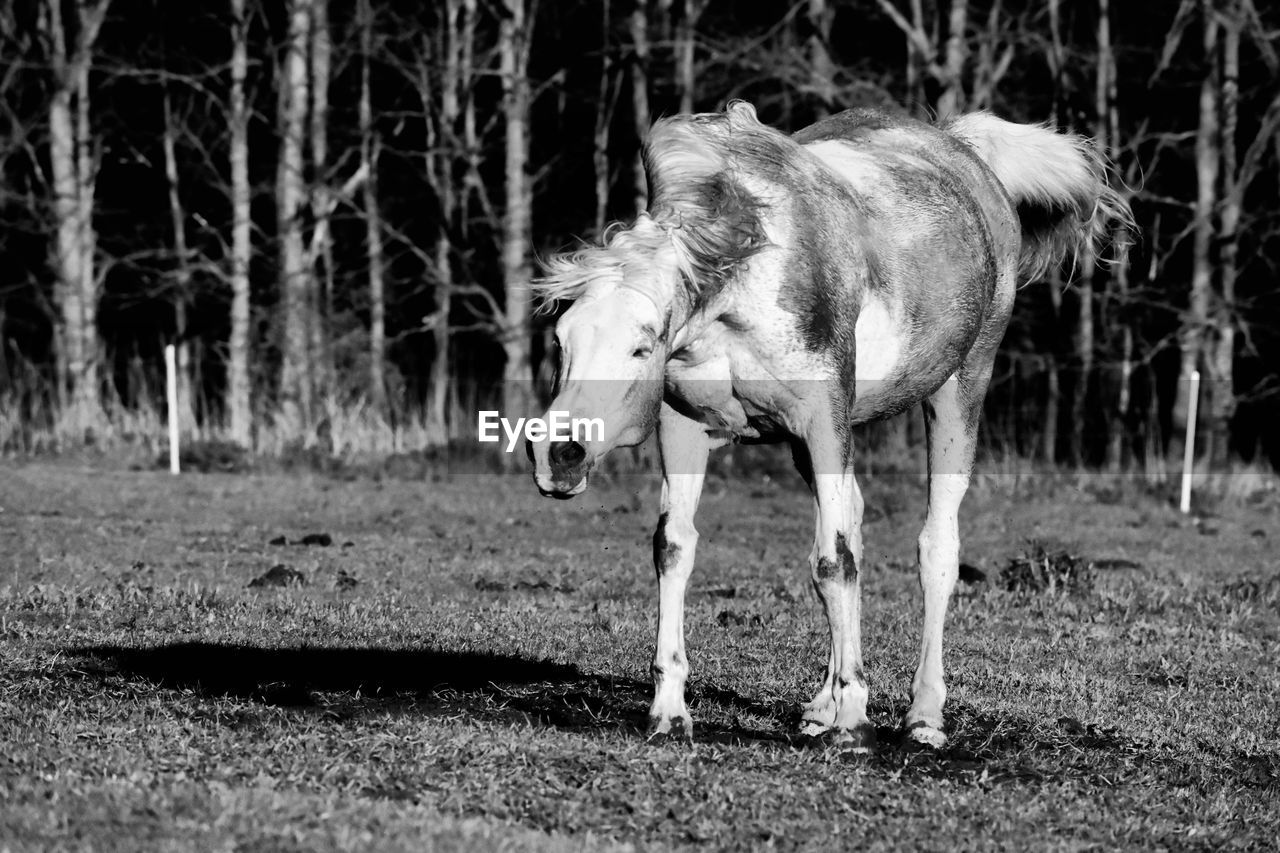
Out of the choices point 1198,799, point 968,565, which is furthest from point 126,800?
point 968,565

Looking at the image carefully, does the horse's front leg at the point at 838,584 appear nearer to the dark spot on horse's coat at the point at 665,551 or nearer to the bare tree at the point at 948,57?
the dark spot on horse's coat at the point at 665,551

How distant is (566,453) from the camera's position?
5.00m

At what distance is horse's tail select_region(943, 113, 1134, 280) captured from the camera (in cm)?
800

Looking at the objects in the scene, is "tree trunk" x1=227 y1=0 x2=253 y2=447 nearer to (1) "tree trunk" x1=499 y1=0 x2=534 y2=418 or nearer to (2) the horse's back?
(1) "tree trunk" x1=499 y1=0 x2=534 y2=418

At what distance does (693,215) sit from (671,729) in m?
1.85

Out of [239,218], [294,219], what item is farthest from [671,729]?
[239,218]

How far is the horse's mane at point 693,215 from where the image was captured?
5301 millimetres

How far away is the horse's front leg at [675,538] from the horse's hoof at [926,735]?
88cm

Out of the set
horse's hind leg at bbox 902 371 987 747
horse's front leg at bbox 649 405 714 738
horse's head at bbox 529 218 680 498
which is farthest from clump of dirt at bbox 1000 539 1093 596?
horse's head at bbox 529 218 680 498

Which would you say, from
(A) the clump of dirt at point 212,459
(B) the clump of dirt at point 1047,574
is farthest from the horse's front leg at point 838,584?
(A) the clump of dirt at point 212,459

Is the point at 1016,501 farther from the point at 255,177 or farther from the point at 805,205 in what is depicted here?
the point at 255,177

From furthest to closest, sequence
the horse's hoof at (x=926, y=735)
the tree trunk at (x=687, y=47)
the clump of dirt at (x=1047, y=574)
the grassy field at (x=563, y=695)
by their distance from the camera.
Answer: the tree trunk at (x=687, y=47) < the clump of dirt at (x=1047, y=574) < the horse's hoof at (x=926, y=735) < the grassy field at (x=563, y=695)

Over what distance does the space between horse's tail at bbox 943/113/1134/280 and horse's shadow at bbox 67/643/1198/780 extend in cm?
261

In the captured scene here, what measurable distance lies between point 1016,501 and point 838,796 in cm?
1233
